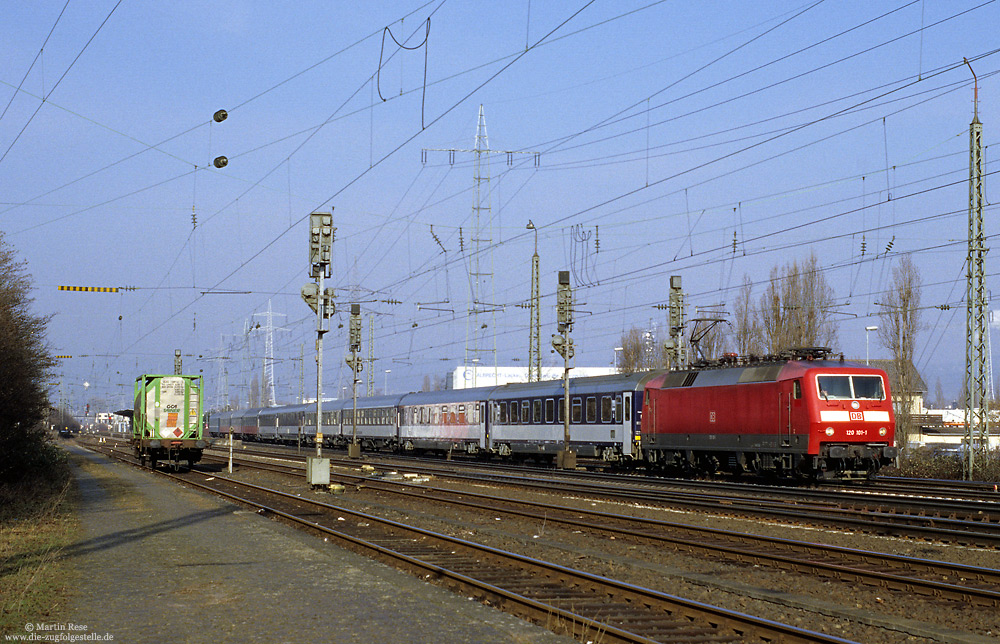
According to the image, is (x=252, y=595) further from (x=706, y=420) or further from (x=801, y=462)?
(x=706, y=420)

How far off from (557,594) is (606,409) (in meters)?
26.3

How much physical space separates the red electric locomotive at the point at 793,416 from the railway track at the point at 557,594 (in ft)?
41.9

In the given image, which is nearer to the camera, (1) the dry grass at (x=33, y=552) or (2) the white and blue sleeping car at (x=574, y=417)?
(1) the dry grass at (x=33, y=552)

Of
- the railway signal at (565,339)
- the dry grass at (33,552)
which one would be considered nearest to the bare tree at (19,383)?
the dry grass at (33,552)

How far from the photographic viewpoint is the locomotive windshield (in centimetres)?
2534

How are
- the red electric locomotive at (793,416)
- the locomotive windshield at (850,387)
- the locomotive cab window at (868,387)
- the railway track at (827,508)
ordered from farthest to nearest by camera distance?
the locomotive cab window at (868,387)
the locomotive windshield at (850,387)
the red electric locomotive at (793,416)
the railway track at (827,508)

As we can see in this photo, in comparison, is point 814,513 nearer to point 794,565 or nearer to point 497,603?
point 794,565

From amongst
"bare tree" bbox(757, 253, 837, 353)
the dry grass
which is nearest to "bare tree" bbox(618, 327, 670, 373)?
"bare tree" bbox(757, 253, 837, 353)

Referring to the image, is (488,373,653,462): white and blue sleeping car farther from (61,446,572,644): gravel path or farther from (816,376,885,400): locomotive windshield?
(61,446,572,644): gravel path

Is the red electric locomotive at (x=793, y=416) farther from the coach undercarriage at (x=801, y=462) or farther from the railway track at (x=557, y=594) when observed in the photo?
the railway track at (x=557, y=594)

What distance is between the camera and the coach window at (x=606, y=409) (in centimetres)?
3697


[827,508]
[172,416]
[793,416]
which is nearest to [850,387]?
[793,416]

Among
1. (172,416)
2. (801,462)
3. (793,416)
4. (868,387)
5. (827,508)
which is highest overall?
(868,387)

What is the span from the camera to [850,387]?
2570 cm
